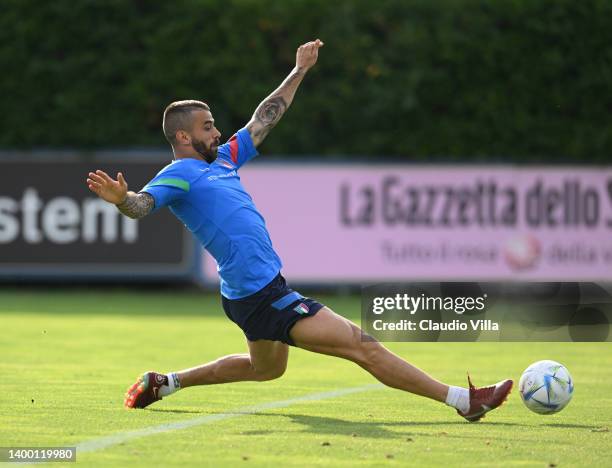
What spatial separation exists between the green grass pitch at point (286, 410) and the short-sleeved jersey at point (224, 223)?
0.92m

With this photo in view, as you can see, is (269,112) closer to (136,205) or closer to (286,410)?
(136,205)

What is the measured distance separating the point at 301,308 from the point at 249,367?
0.84 m

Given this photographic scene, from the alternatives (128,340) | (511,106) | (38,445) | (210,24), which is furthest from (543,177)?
(38,445)

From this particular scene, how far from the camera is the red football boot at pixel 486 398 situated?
327 inches

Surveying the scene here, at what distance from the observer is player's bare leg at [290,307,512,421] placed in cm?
832

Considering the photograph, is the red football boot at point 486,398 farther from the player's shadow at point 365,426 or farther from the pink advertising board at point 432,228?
the pink advertising board at point 432,228

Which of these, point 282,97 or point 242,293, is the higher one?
point 282,97

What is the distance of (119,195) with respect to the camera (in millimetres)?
7848

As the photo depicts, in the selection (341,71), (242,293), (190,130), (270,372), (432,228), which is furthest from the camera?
(341,71)

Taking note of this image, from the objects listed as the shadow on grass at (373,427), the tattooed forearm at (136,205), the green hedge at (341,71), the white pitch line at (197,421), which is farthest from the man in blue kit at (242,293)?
the green hedge at (341,71)


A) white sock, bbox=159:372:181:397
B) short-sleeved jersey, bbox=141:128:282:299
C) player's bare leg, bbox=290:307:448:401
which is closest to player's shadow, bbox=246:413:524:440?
player's bare leg, bbox=290:307:448:401

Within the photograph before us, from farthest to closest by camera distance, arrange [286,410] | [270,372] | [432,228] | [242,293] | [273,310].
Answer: [432,228]
[286,410]
[270,372]
[242,293]
[273,310]

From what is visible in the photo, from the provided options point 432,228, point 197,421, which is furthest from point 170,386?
point 432,228

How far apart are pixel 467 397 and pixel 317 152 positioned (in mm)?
15515
